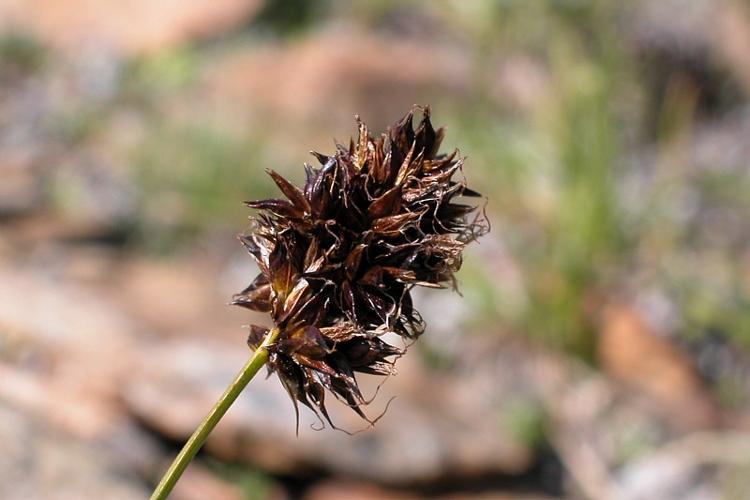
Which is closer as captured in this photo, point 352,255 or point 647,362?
point 352,255

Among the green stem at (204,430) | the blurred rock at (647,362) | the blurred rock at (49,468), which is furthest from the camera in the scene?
the blurred rock at (647,362)

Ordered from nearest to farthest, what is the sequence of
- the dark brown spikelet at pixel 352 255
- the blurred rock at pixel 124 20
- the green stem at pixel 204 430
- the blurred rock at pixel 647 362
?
the green stem at pixel 204 430
the dark brown spikelet at pixel 352 255
the blurred rock at pixel 647 362
the blurred rock at pixel 124 20

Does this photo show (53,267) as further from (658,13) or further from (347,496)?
(658,13)

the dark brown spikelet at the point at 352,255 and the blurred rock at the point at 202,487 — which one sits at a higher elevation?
the blurred rock at the point at 202,487

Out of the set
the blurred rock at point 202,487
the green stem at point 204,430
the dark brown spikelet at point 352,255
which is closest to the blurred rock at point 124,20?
the blurred rock at point 202,487

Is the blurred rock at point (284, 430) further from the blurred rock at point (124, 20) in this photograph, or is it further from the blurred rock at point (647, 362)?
the blurred rock at point (124, 20)

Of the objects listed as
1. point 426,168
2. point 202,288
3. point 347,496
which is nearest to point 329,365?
point 426,168

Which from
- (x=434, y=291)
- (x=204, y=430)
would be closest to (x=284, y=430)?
(x=434, y=291)

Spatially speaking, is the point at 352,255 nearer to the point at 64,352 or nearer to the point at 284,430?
the point at 284,430

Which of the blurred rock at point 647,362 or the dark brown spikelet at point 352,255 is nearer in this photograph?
the dark brown spikelet at point 352,255
